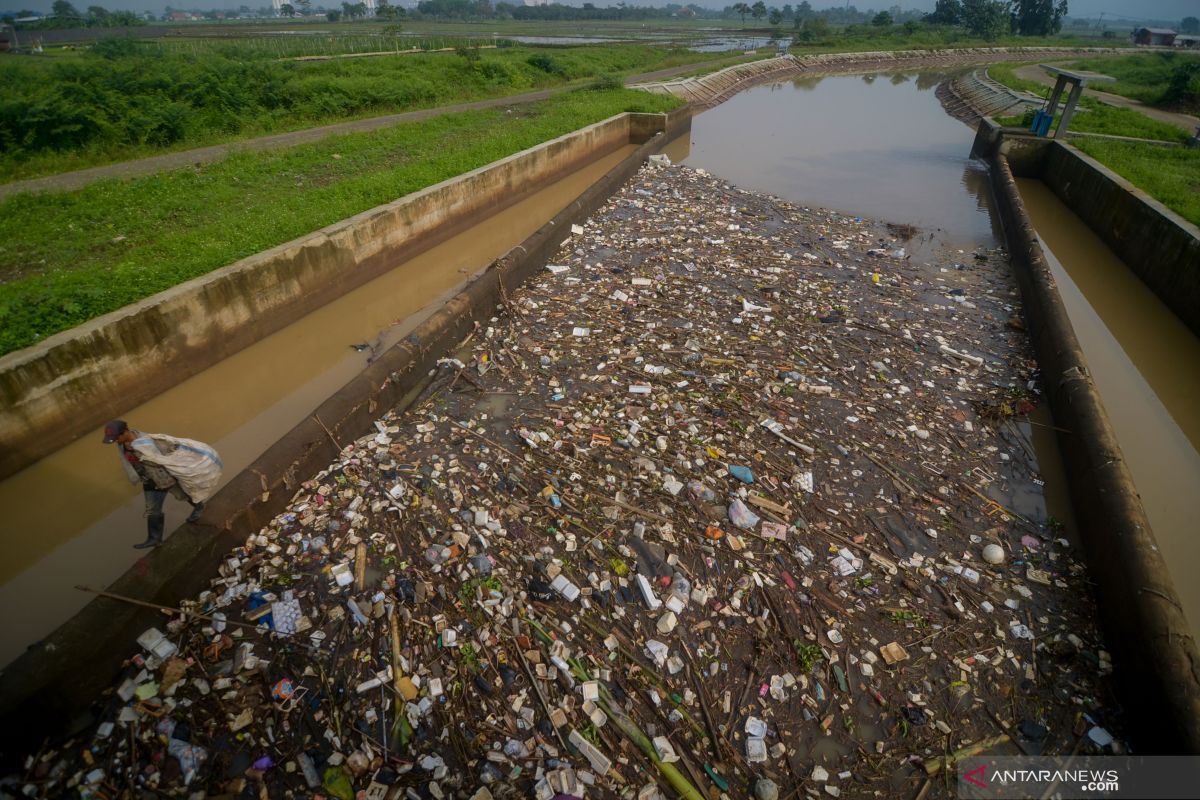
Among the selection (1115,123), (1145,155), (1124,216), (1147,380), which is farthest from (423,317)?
(1115,123)

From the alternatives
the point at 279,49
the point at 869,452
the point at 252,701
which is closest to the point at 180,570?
the point at 252,701

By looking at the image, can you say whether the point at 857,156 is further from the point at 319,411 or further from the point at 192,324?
the point at 192,324

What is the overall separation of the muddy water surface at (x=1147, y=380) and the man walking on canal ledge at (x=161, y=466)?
660 centimetres

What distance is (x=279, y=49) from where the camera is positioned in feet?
78.9

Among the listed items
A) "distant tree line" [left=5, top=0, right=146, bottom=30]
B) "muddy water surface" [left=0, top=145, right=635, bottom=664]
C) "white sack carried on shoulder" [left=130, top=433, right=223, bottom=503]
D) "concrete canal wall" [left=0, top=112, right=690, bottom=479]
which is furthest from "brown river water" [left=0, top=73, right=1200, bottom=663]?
"distant tree line" [left=5, top=0, right=146, bottom=30]

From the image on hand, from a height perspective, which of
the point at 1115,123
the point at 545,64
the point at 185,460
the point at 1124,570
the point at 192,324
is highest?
the point at 545,64

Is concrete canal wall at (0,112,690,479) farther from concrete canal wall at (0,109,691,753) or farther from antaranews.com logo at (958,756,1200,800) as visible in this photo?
antaranews.com logo at (958,756,1200,800)

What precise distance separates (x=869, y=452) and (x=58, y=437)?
23.6ft

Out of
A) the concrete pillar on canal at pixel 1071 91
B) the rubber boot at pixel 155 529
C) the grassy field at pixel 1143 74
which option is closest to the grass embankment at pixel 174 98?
the rubber boot at pixel 155 529

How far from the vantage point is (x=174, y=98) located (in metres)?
12.5

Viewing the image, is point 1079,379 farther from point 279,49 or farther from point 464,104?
point 279,49

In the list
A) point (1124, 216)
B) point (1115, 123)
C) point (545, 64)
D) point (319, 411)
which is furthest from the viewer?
point (545, 64)

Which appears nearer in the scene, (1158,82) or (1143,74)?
(1158,82)

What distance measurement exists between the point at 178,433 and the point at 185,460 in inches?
98.3
